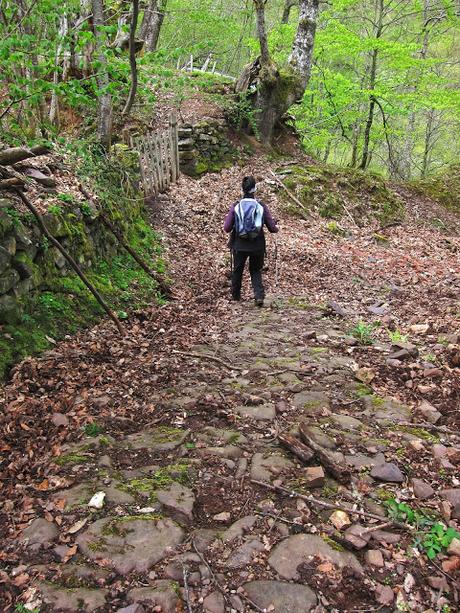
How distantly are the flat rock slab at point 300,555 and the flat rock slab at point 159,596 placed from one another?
546 millimetres

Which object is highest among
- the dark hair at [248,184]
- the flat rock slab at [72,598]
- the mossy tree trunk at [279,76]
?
the mossy tree trunk at [279,76]

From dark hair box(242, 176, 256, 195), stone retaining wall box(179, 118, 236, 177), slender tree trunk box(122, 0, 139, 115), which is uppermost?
slender tree trunk box(122, 0, 139, 115)

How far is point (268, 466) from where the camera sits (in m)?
3.24

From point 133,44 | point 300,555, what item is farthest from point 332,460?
point 133,44

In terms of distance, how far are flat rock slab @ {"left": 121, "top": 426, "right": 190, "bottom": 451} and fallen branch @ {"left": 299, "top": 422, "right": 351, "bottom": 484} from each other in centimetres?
99

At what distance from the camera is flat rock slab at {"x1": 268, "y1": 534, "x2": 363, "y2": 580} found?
7.80 ft

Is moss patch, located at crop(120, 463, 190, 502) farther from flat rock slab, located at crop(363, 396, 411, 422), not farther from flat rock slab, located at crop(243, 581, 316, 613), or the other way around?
flat rock slab, located at crop(363, 396, 411, 422)

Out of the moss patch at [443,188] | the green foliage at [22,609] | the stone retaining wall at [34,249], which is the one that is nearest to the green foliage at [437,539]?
the green foliage at [22,609]

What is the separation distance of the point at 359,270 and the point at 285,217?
360 cm

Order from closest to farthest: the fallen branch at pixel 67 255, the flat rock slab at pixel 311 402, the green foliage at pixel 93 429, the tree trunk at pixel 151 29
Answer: the green foliage at pixel 93 429, the flat rock slab at pixel 311 402, the fallen branch at pixel 67 255, the tree trunk at pixel 151 29

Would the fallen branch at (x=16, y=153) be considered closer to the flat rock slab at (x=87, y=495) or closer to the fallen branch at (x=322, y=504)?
the flat rock slab at (x=87, y=495)

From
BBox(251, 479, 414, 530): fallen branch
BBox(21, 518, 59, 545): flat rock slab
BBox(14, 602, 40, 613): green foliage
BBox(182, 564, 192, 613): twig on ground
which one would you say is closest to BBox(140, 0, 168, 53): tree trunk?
BBox(251, 479, 414, 530): fallen branch

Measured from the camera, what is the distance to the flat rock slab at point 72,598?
2.12 m

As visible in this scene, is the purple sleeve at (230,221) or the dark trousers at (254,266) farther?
the dark trousers at (254,266)
